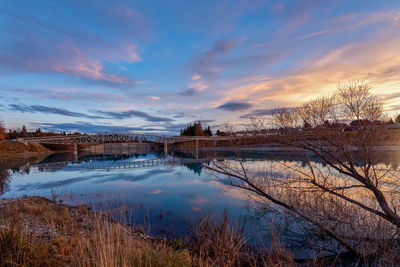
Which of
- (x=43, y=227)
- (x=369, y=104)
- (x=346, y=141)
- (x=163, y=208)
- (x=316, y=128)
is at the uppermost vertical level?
(x=369, y=104)

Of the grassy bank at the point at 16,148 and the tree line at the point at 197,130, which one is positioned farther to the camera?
the tree line at the point at 197,130

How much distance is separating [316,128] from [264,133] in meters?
1.93

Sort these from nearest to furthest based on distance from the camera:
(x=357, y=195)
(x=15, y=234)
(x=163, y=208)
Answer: (x=15, y=234), (x=357, y=195), (x=163, y=208)

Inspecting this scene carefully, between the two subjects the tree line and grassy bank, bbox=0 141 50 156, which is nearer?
grassy bank, bbox=0 141 50 156

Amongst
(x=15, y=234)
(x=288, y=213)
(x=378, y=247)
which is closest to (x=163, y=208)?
(x=288, y=213)

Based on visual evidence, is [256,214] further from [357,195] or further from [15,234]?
[15,234]

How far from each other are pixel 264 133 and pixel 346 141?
2.84 metres

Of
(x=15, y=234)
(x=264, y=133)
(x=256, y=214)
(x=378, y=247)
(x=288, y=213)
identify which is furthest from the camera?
(x=256, y=214)

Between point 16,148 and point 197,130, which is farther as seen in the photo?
point 197,130

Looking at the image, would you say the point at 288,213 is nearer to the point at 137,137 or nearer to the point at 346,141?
the point at 346,141

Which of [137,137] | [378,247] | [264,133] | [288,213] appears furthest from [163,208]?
[137,137]

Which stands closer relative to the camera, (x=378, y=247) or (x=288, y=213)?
(x=378, y=247)

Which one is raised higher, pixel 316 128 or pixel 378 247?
pixel 316 128

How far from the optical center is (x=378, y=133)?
22.2ft
